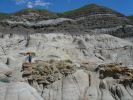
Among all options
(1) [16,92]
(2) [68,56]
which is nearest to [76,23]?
(2) [68,56]

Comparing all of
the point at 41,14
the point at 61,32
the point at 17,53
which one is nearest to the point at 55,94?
the point at 17,53

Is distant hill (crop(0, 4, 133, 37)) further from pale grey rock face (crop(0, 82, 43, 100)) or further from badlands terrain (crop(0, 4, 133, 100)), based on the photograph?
pale grey rock face (crop(0, 82, 43, 100))

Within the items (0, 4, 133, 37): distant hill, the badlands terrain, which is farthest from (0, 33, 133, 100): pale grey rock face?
(0, 4, 133, 37): distant hill

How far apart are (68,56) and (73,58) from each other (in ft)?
2.47

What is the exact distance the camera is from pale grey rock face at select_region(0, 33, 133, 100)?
5281 centimetres

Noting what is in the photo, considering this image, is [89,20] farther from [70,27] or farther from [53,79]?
[53,79]

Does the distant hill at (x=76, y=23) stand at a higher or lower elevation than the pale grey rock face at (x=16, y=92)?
higher

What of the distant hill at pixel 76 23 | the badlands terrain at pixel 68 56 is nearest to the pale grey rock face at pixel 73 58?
the badlands terrain at pixel 68 56

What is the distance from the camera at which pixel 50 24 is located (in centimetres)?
8831

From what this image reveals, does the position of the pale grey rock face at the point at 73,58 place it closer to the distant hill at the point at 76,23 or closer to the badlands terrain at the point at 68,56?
the badlands terrain at the point at 68,56

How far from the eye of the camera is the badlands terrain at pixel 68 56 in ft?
175

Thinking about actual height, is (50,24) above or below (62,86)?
above

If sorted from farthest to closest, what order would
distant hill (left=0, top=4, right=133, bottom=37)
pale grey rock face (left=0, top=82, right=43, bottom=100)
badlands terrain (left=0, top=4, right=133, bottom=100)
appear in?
distant hill (left=0, top=4, right=133, bottom=37), badlands terrain (left=0, top=4, right=133, bottom=100), pale grey rock face (left=0, top=82, right=43, bottom=100)

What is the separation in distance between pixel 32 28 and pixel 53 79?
34.6 metres
